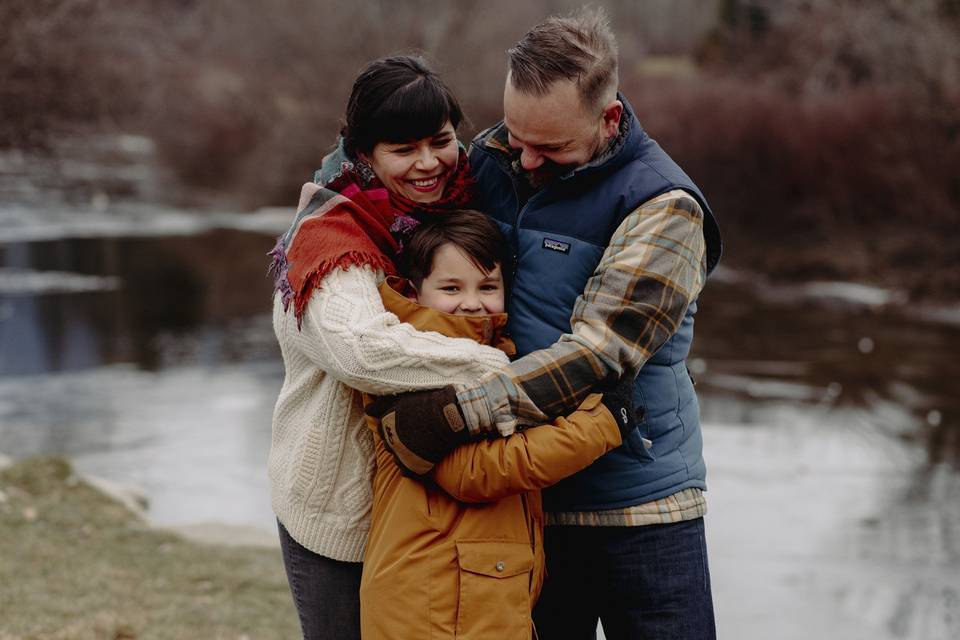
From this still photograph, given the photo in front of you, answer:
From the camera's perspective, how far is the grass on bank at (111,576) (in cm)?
438

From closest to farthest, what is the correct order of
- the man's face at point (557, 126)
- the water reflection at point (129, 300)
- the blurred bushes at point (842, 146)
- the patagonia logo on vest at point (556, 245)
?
the man's face at point (557, 126)
the patagonia logo on vest at point (556, 245)
the water reflection at point (129, 300)
the blurred bushes at point (842, 146)

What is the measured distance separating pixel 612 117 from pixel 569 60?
182 millimetres

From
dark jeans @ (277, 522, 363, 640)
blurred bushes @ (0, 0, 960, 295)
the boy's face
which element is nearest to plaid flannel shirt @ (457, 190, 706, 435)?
the boy's face

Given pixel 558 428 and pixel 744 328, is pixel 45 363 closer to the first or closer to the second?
pixel 744 328

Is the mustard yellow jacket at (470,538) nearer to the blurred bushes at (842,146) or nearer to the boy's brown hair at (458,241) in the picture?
the boy's brown hair at (458,241)

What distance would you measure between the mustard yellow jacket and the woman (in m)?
0.17

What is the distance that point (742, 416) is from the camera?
9758mm

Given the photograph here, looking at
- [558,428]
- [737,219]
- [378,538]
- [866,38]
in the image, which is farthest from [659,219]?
[866,38]

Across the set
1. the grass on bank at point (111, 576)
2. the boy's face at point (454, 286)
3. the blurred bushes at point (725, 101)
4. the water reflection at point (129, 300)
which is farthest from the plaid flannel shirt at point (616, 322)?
the water reflection at point (129, 300)

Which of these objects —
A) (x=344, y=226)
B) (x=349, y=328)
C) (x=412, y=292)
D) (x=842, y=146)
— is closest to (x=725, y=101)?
(x=842, y=146)

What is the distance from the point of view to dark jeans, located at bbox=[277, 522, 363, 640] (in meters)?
2.43

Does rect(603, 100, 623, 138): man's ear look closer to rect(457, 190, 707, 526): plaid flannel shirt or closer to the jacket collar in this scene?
rect(457, 190, 707, 526): plaid flannel shirt

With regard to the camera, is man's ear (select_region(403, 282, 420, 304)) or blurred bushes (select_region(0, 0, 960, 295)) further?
blurred bushes (select_region(0, 0, 960, 295))

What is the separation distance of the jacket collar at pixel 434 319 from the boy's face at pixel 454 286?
4 cm
